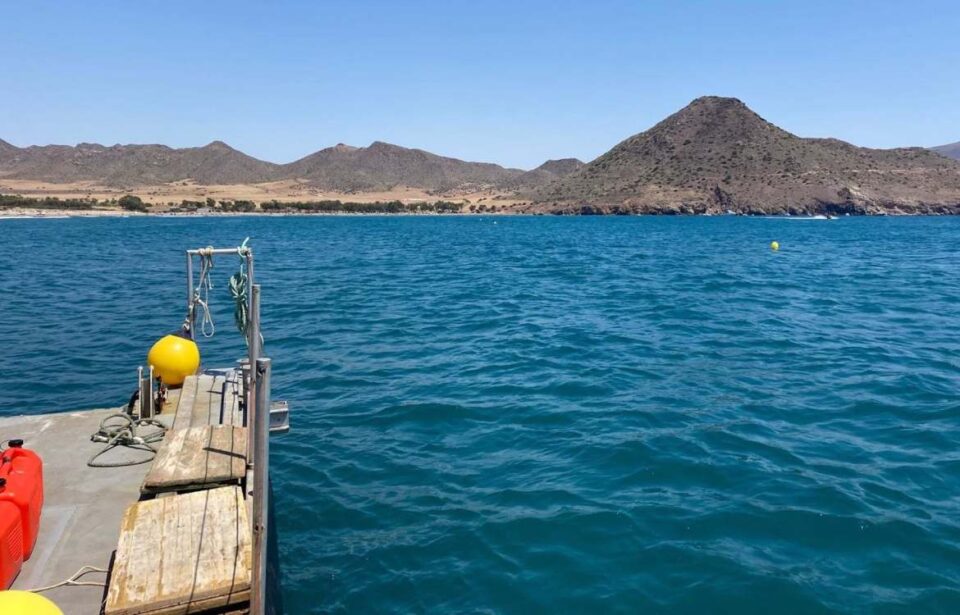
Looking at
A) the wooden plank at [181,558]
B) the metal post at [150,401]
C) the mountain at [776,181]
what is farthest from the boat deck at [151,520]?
the mountain at [776,181]

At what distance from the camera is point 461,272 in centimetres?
4484

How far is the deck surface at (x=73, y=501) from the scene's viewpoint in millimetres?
6770

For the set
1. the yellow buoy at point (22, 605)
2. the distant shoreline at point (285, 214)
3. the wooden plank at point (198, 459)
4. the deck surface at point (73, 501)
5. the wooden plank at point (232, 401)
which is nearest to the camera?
the yellow buoy at point (22, 605)

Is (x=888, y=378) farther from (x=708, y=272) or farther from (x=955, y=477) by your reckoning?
(x=708, y=272)

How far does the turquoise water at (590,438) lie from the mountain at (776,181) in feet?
464

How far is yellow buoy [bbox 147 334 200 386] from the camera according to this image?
12.3m

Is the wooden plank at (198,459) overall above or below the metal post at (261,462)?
below

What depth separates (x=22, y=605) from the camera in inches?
176

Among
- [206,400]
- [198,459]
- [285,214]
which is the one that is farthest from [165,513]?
[285,214]

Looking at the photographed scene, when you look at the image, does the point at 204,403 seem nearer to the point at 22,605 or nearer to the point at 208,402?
the point at 208,402

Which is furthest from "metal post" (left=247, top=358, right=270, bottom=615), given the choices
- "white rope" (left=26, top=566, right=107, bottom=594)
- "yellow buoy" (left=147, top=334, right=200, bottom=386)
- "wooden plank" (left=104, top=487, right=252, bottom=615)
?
"yellow buoy" (left=147, top=334, right=200, bottom=386)

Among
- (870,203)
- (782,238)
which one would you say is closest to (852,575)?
(782,238)

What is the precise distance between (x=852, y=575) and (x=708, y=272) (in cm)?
3705

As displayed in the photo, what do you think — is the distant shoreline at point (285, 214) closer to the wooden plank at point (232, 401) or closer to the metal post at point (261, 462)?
the wooden plank at point (232, 401)
